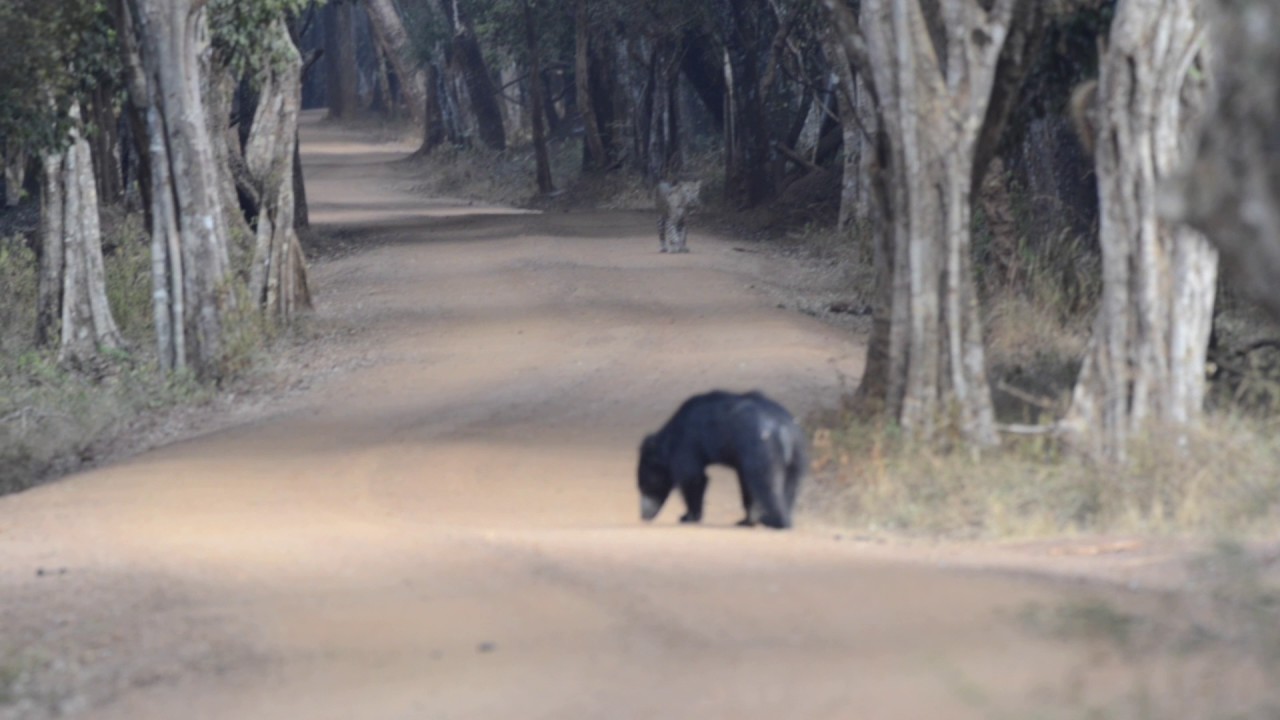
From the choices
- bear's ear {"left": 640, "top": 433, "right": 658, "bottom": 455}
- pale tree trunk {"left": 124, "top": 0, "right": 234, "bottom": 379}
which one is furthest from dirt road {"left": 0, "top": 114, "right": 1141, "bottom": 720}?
pale tree trunk {"left": 124, "top": 0, "right": 234, "bottom": 379}

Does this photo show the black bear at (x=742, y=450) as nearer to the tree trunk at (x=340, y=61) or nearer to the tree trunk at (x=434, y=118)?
the tree trunk at (x=434, y=118)

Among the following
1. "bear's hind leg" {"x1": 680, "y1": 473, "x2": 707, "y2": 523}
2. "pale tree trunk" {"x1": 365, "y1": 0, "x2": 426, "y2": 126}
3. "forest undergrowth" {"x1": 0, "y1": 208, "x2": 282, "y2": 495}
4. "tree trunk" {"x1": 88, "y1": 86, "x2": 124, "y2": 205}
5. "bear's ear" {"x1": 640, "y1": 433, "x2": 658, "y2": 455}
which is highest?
"pale tree trunk" {"x1": 365, "y1": 0, "x2": 426, "y2": 126}

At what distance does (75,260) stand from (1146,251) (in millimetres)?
12810

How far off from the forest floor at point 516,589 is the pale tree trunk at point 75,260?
4.43m

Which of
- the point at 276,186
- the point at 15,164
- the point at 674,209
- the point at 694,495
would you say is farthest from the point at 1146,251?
the point at 674,209

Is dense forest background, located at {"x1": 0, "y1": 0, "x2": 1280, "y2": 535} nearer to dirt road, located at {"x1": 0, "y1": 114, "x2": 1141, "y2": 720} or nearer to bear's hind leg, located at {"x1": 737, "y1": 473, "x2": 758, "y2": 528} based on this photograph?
bear's hind leg, located at {"x1": 737, "y1": 473, "x2": 758, "y2": 528}

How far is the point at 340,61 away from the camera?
6056 centimetres

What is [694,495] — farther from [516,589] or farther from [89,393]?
[89,393]

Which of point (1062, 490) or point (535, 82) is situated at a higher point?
point (535, 82)

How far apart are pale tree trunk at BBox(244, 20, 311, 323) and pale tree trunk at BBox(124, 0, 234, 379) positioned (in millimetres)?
2618

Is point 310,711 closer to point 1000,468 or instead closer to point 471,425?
point 1000,468

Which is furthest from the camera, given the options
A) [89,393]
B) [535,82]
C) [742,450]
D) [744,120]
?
[535,82]

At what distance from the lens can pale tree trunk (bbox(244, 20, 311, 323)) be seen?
18.2 m

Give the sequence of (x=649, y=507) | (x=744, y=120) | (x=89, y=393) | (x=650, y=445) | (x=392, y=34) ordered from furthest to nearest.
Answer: (x=392, y=34) → (x=744, y=120) → (x=89, y=393) → (x=649, y=507) → (x=650, y=445)
